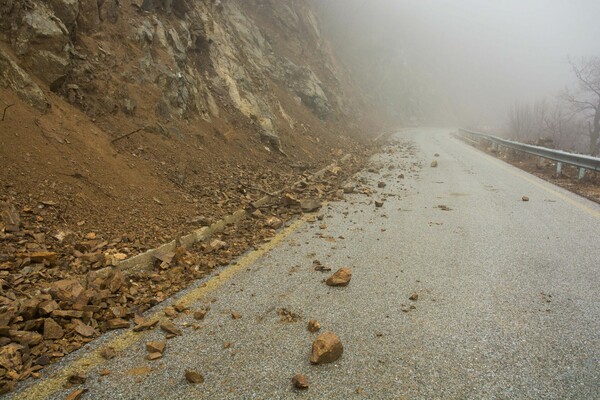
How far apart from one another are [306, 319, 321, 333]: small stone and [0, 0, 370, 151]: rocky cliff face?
4993 mm

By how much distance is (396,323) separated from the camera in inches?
121

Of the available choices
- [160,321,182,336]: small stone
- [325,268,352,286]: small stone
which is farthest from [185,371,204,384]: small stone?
[325,268,352,286]: small stone

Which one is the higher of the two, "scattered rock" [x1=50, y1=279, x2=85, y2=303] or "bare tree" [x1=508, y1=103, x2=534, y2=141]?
"bare tree" [x1=508, y1=103, x2=534, y2=141]

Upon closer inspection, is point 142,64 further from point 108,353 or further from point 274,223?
point 108,353

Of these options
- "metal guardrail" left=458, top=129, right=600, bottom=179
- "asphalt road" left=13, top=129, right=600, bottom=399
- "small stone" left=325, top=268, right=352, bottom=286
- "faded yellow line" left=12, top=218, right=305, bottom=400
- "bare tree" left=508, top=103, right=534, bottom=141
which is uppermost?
"bare tree" left=508, top=103, right=534, bottom=141

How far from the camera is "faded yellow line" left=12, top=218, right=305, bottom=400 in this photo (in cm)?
230

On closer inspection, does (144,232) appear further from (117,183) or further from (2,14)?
(2,14)

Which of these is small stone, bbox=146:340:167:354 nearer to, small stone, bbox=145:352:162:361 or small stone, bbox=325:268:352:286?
small stone, bbox=145:352:162:361

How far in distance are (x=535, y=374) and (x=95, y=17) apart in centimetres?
878

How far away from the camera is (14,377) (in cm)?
239

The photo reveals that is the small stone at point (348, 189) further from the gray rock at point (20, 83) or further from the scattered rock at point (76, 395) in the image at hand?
the scattered rock at point (76, 395)

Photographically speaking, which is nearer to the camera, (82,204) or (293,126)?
(82,204)

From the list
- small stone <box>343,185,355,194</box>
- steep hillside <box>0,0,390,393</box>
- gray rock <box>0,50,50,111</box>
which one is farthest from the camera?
small stone <box>343,185,355,194</box>

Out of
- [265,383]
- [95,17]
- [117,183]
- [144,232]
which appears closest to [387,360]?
[265,383]
